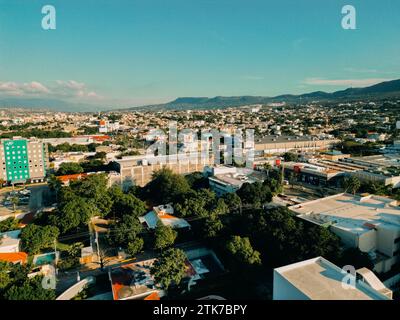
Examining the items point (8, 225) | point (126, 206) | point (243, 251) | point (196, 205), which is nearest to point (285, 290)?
point (243, 251)

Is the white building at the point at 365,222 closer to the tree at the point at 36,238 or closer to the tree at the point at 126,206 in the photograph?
the tree at the point at 126,206

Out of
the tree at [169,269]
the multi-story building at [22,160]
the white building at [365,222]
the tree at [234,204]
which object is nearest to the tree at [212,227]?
the tree at [234,204]

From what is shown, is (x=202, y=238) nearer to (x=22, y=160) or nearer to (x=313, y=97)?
(x=22, y=160)

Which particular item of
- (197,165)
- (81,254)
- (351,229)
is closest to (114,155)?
(197,165)

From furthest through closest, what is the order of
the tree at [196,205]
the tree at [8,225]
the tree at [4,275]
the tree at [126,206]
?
1. the tree at [126,206]
2. the tree at [196,205]
3. the tree at [8,225]
4. the tree at [4,275]

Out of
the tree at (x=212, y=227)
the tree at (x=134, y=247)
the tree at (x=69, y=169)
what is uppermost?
the tree at (x=69, y=169)
